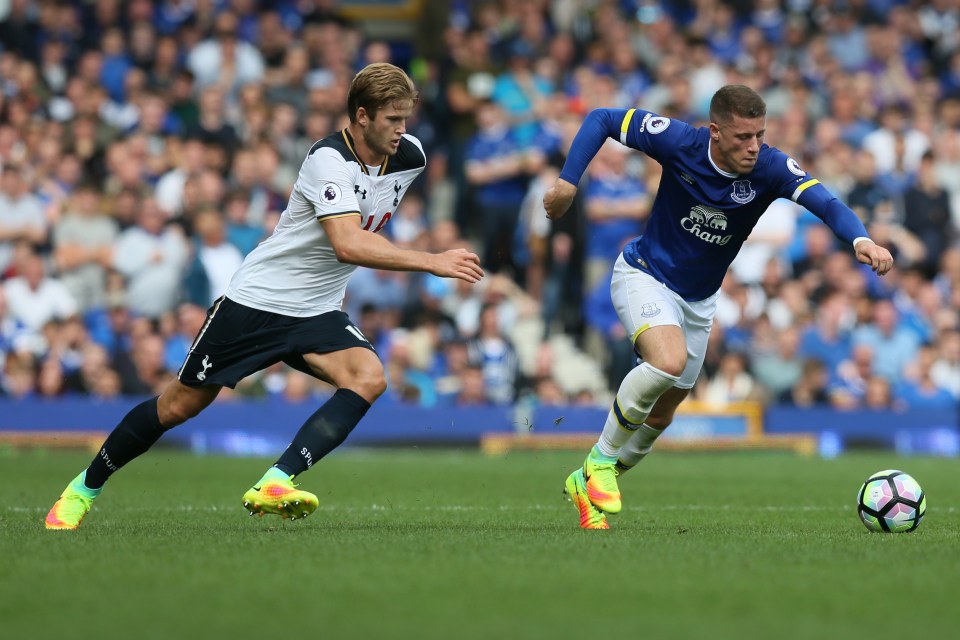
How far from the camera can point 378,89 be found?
733 centimetres

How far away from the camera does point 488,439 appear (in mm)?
16750

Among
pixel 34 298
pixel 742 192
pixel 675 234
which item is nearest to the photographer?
pixel 742 192

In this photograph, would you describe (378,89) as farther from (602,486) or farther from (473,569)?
(473,569)

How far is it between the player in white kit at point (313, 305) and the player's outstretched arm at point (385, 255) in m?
0.01

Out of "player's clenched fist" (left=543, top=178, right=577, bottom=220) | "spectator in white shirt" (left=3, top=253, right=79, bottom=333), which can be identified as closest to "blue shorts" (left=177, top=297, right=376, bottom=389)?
"player's clenched fist" (left=543, top=178, right=577, bottom=220)

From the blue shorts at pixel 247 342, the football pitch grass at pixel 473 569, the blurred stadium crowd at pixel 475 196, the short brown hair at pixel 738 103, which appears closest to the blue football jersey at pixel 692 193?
the short brown hair at pixel 738 103

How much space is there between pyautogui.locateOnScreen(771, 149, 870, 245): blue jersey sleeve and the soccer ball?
1276 millimetres

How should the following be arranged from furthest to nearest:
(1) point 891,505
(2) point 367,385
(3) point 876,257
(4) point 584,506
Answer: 1. (4) point 584,506
2. (1) point 891,505
3. (2) point 367,385
4. (3) point 876,257

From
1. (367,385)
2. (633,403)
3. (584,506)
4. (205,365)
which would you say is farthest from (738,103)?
(205,365)

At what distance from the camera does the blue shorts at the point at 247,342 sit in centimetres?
748

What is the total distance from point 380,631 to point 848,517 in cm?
490

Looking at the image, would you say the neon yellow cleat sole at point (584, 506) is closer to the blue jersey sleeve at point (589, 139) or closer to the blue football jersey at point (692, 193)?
the blue football jersey at point (692, 193)

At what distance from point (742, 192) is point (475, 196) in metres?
10.3

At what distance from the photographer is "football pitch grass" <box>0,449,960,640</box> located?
464 centimetres
